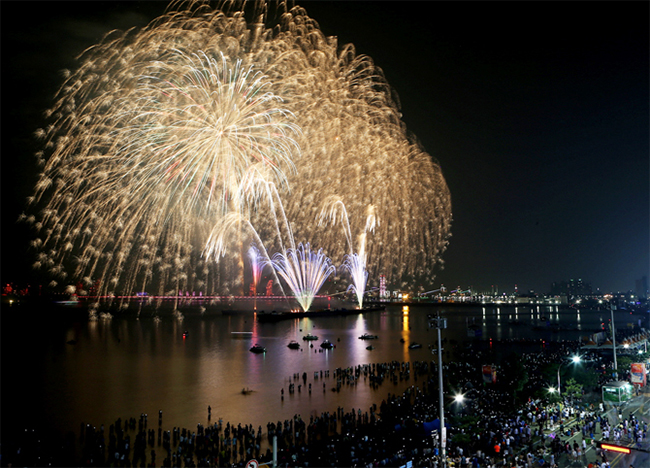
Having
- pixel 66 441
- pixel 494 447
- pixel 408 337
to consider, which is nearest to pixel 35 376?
pixel 66 441

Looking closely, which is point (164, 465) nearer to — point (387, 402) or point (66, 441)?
point (66, 441)

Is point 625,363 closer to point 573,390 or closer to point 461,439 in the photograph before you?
point 573,390

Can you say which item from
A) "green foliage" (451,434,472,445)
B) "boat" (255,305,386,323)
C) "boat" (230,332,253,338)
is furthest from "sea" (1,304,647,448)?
"boat" (255,305,386,323)

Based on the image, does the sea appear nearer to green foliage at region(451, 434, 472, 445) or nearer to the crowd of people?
the crowd of people

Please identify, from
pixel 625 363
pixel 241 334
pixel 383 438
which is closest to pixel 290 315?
pixel 241 334

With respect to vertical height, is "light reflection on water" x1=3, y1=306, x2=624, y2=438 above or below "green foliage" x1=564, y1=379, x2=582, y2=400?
below

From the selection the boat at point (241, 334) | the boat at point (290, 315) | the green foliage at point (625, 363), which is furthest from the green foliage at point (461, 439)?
the boat at point (290, 315)

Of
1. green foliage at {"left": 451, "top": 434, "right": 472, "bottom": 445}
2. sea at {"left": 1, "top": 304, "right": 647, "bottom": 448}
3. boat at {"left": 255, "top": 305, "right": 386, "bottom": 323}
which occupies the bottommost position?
boat at {"left": 255, "top": 305, "right": 386, "bottom": 323}

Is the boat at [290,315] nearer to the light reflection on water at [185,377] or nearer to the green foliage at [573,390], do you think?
the light reflection on water at [185,377]

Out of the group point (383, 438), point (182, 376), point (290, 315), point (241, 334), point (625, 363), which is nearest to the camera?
point (383, 438)
